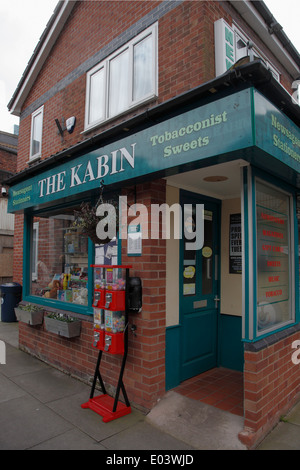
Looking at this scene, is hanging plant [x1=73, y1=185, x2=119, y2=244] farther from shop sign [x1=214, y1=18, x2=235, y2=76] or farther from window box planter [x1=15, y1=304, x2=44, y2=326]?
window box planter [x1=15, y1=304, x2=44, y2=326]

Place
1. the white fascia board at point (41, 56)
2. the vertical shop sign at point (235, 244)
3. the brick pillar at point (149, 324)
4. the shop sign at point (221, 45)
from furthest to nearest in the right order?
the white fascia board at point (41, 56), the vertical shop sign at point (235, 244), the shop sign at point (221, 45), the brick pillar at point (149, 324)

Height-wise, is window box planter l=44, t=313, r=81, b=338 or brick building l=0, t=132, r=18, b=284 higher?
brick building l=0, t=132, r=18, b=284

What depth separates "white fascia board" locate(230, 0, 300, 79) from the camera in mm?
4859

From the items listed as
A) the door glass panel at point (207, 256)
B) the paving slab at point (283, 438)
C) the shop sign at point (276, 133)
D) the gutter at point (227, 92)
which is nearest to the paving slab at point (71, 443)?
A: the paving slab at point (283, 438)

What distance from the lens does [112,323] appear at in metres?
3.84

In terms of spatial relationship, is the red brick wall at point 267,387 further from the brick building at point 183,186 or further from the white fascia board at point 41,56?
the white fascia board at point 41,56

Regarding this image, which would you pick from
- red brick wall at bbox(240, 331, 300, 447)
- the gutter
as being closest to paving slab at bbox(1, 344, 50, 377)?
red brick wall at bbox(240, 331, 300, 447)

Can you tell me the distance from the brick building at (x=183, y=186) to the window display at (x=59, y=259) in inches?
1.5

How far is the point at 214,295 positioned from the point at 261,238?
1.67m

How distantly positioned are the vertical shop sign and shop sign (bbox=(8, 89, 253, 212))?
201 cm

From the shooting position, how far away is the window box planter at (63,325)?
4.94 metres
